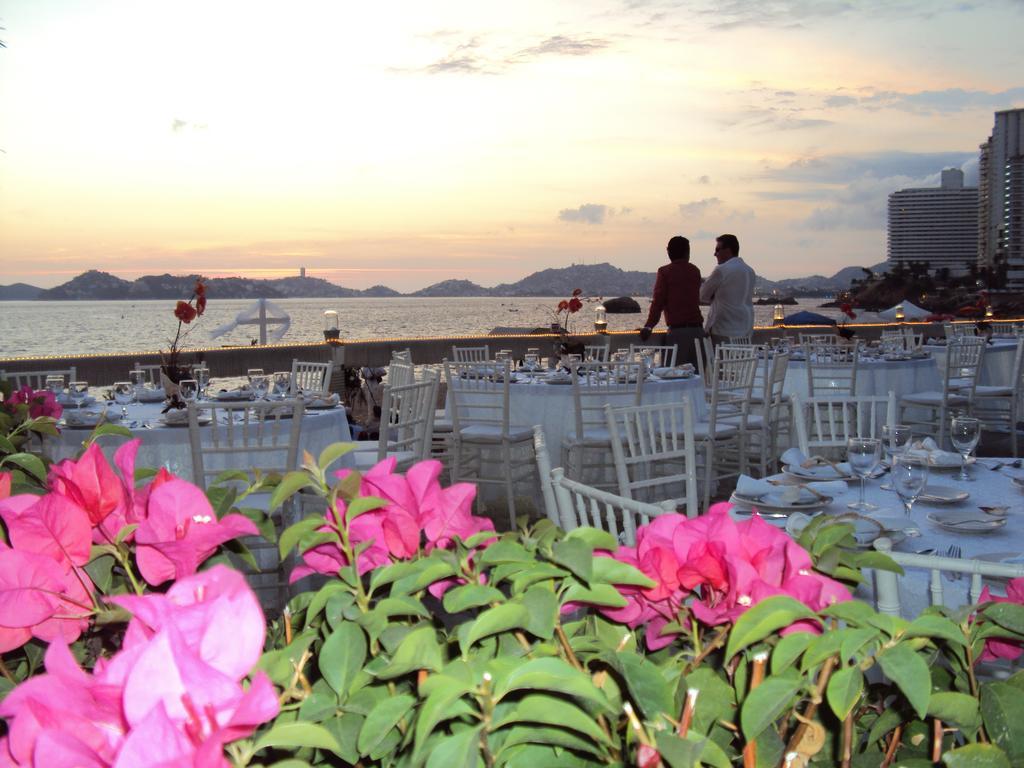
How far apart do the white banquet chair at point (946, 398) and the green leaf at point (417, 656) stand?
22.7 feet

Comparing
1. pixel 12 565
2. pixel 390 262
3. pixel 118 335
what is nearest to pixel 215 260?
pixel 390 262

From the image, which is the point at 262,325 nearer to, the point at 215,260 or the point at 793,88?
the point at 793,88

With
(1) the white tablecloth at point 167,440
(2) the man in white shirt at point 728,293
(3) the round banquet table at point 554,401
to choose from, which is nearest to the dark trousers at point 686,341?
(2) the man in white shirt at point 728,293

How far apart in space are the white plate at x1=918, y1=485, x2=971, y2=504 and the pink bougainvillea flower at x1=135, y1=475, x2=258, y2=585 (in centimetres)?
221

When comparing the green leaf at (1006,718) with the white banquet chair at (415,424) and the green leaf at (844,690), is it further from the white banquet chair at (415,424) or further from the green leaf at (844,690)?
the white banquet chair at (415,424)

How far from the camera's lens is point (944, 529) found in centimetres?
218

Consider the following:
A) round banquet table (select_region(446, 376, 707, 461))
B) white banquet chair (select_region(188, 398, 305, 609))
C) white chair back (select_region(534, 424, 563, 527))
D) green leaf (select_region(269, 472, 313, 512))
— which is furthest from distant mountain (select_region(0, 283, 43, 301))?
green leaf (select_region(269, 472, 313, 512))

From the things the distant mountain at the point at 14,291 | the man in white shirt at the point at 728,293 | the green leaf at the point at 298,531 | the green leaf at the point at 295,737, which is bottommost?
the green leaf at the point at 295,737

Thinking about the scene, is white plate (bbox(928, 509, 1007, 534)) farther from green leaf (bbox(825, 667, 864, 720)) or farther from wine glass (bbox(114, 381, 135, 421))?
wine glass (bbox(114, 381, 135, 421))

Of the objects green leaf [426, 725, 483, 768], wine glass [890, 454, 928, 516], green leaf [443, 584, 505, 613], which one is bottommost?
wine glass [890, 454, 928, 516]

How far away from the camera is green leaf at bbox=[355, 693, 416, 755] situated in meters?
0.47

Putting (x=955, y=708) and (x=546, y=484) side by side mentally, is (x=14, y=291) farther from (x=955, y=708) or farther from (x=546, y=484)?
(x=955, y=708)

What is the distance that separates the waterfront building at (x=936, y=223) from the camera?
42.9 m

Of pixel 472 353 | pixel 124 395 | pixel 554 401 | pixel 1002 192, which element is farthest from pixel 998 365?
pixel 1002 192
